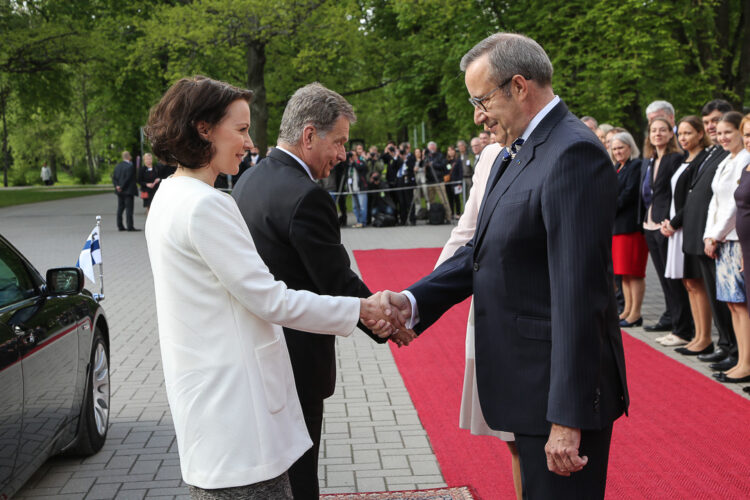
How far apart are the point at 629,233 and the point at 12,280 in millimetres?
6682

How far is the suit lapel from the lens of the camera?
2.65m

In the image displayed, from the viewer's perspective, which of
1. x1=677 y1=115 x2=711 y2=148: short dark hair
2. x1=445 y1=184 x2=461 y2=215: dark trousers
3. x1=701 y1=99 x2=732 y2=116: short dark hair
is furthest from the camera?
x1=445 y1=184 x2=461 y2=215: dark trousers

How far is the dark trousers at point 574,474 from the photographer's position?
2551 millimetres

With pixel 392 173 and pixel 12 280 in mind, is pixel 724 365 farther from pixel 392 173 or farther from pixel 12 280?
pixel 392 173

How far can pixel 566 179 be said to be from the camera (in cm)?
245

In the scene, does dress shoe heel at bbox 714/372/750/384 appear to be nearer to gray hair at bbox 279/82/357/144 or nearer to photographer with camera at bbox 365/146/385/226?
gray hair at bbox 279/82/357/144

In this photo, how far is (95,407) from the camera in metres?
5.28

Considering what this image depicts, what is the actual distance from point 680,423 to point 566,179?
386 cm

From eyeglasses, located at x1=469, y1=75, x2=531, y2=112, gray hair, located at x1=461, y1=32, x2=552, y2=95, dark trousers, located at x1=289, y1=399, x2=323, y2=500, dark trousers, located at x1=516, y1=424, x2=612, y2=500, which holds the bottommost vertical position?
dark trousers, located at x1=289, y1=399, x2=323, y2=500

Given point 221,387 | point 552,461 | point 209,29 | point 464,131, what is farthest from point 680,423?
point 464,131

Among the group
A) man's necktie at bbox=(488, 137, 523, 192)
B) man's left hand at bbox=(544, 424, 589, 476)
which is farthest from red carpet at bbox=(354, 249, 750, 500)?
man's necktie at bbox=(488, 137, 523, 192)

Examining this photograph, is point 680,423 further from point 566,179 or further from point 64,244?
point 64,244

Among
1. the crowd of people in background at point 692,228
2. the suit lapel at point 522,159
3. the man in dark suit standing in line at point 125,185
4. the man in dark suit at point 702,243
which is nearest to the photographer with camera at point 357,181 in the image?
the man in dark suit standing in line at point 125,185

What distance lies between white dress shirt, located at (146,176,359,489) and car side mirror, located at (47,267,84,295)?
232cm
